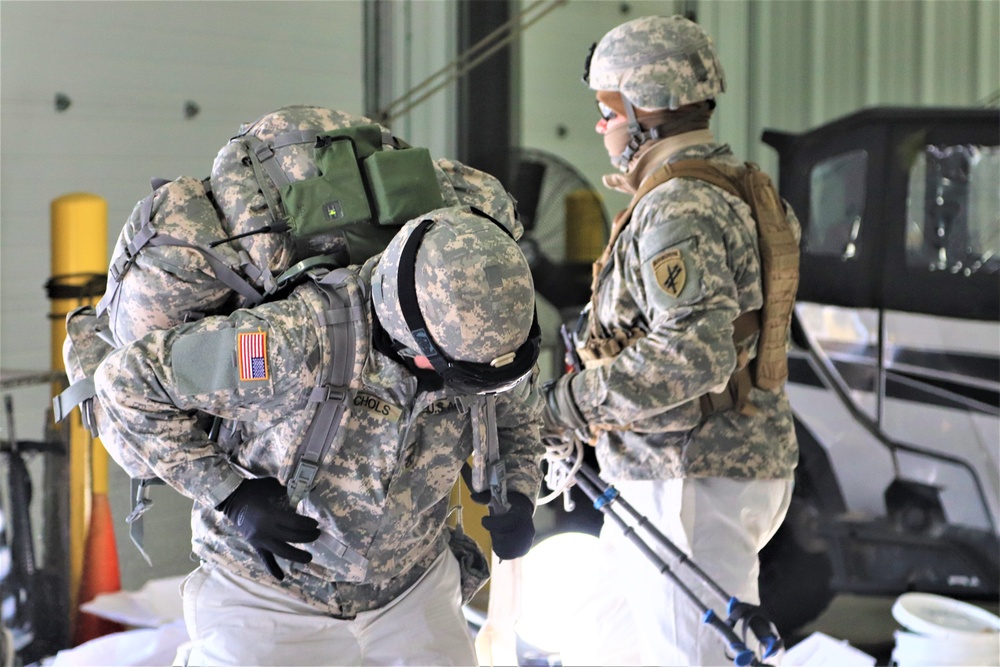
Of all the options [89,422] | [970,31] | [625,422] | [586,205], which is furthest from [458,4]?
[89,422]

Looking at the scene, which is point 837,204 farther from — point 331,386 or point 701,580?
point 331,386

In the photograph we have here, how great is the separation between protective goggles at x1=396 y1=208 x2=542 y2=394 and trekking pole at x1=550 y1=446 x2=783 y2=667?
0.80 meters

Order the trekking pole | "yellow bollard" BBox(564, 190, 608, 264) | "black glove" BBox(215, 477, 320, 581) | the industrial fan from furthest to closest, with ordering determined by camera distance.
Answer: "yellow bollard" BBox(564, 190, 608, 264) < the industrial fan < the trekking pole < "black glove" BBox(215, 477, 320, 581)

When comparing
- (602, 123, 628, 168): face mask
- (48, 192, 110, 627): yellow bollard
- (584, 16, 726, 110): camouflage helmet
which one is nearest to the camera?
(584, 16, 726, 110): camouflage helmet

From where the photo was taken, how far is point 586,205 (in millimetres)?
4734

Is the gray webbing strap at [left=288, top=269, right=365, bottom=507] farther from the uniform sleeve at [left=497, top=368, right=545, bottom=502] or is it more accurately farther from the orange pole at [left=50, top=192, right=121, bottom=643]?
the orange pole at [left=50, top=192, right=121, bottom=643]

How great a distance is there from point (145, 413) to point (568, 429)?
1039 mm

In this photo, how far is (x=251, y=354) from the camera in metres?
1.58

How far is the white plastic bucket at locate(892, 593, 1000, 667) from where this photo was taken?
3.36 meters

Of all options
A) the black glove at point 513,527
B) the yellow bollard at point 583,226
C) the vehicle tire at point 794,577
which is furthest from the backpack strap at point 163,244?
the vehicle tire at point 794,577

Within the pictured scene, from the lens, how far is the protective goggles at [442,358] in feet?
5.17

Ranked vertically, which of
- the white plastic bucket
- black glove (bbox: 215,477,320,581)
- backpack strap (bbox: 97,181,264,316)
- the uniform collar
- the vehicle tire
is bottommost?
the vehicle tire

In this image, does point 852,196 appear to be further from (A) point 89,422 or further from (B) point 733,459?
(A) point 89,422

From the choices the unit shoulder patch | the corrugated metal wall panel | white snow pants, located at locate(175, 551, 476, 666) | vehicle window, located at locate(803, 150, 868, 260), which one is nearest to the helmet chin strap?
the unit shoulder patch
